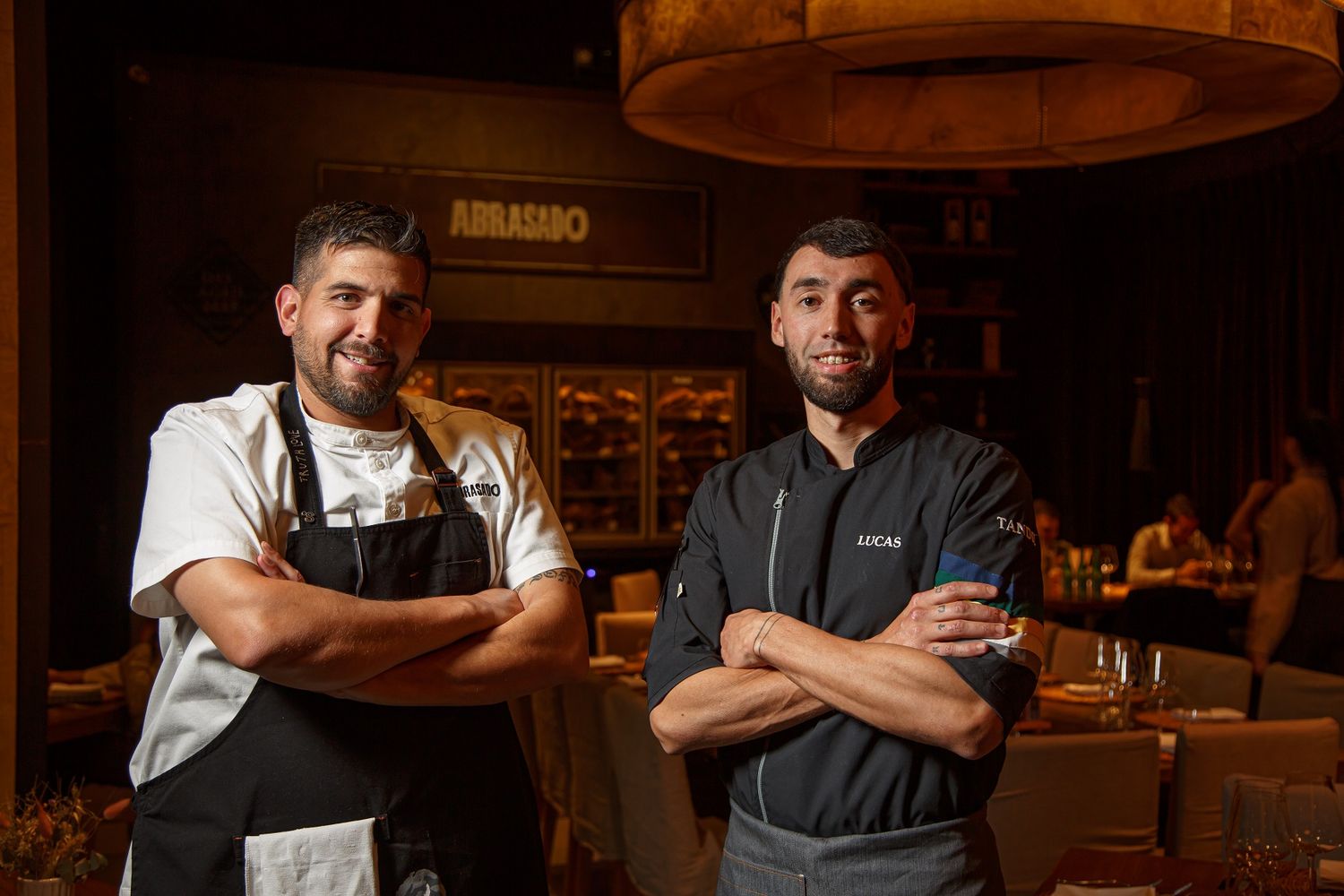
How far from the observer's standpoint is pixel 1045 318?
11.5 m

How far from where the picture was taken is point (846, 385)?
199 centimetres

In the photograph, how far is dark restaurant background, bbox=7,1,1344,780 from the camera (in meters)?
7.57

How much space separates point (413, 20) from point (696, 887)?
6.55 meters

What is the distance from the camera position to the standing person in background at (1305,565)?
6168 millimetres

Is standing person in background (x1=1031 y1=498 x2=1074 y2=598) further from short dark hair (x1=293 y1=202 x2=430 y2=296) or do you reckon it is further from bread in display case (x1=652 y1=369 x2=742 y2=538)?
short dark hair (x1=293 y1=202 x2=430 y2=296)

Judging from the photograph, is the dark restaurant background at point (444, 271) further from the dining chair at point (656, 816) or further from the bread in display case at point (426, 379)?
the dining chair at point (656, 816)

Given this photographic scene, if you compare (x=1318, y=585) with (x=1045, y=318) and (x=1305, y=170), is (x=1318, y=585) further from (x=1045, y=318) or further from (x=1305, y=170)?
(x=1045, y=318)

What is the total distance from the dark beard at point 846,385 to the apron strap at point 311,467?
564 millimetres

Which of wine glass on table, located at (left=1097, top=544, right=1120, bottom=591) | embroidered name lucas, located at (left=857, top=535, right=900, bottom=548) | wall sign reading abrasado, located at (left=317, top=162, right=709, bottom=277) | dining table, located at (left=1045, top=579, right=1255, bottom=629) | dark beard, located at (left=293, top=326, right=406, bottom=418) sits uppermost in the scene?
wall sign reading abrasado, located at (left=317, top=162, right=709, bottom=277)

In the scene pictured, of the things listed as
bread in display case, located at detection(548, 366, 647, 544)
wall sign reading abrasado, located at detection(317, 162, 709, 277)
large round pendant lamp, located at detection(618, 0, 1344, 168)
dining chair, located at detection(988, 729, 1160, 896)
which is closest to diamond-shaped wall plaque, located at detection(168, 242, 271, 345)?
wall sign reading abrasado, located at detection(317, 162, 709, 277)

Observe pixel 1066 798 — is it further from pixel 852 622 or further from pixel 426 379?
pixel 426 379

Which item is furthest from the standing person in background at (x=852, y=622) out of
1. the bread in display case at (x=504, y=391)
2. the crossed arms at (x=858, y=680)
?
the bread in display case at (x=504, y=391)

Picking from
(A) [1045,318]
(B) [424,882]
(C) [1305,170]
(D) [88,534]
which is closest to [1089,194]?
(A) [1045,318]

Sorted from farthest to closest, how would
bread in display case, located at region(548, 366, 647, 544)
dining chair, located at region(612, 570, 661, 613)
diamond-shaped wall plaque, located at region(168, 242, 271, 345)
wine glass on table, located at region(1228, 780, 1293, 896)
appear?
bread in display case, located at region(548, 366, 647, 544) < diamond-shaped wall plaque, located at region(168, 242, 271, 345) < dining chair, located at region(612, 570, 661, 613) < wine glass on table, located at region(1228, 780, 1293, 896)
